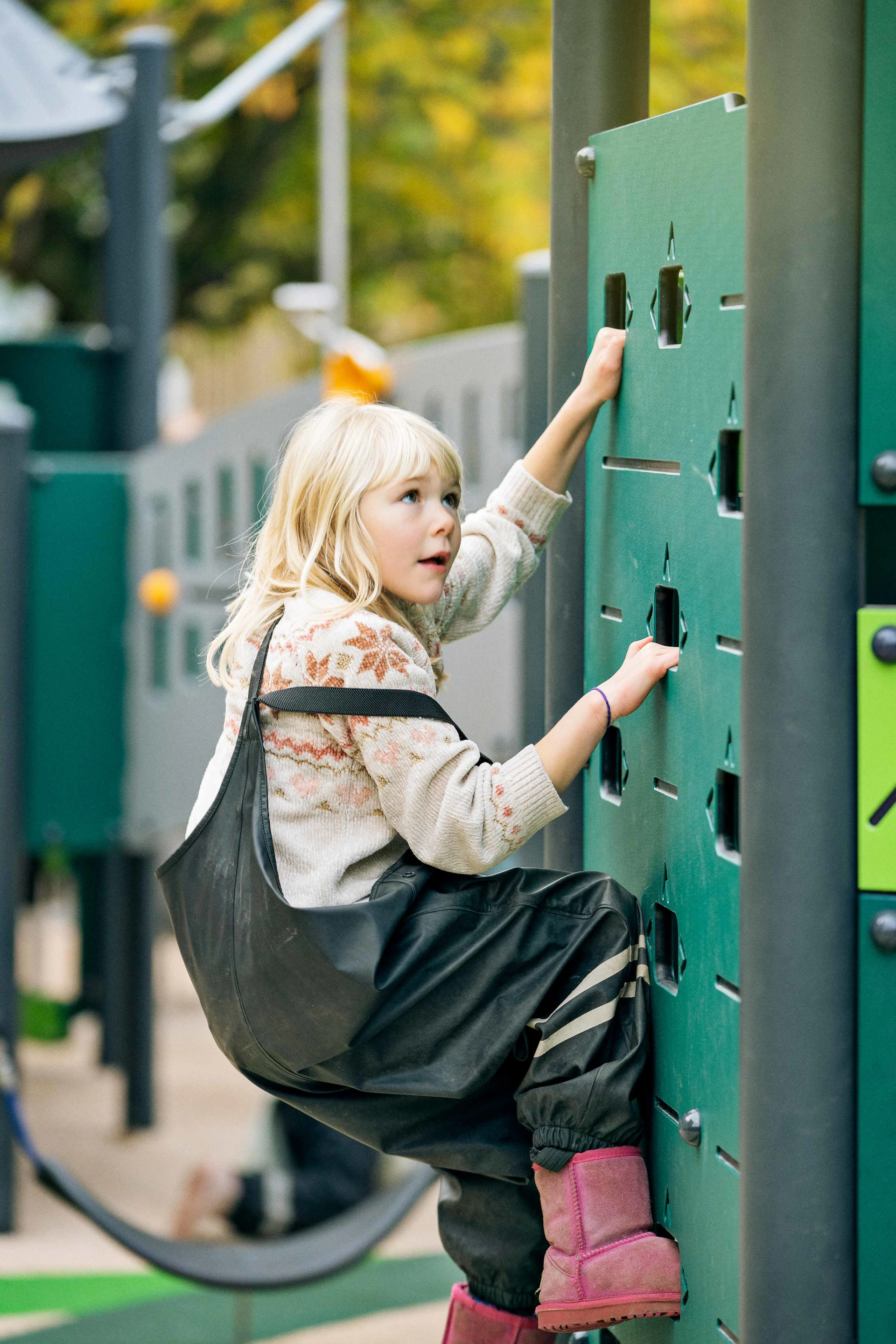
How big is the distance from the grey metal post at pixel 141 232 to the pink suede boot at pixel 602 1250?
4.83 metres

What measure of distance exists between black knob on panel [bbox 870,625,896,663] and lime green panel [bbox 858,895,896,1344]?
24 cm

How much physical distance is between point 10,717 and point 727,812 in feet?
11.7

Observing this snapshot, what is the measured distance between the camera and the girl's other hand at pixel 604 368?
7.70 ft

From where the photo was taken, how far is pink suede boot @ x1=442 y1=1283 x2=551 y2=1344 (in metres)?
2.33

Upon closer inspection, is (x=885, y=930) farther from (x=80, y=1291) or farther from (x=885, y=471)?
(x=80, y=1291)

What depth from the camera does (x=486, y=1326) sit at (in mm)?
2348

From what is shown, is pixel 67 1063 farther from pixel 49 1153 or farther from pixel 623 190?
pixel 623 190

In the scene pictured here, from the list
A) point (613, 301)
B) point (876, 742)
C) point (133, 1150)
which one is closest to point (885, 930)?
point (876, 742)

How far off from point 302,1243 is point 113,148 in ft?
13.5

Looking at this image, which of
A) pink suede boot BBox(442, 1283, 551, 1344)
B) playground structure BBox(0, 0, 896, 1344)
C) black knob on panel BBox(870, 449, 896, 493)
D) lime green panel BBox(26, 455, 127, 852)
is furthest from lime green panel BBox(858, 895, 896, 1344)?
lime green panel BBox(26, 455, 127, 852)

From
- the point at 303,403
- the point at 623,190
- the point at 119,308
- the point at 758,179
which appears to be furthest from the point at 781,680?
the point at 119,308

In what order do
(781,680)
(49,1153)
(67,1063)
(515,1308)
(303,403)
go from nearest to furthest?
(781,680) → (515,1308) → (303,403) → (49,1153) → (67,1063)

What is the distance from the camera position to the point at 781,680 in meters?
1.78

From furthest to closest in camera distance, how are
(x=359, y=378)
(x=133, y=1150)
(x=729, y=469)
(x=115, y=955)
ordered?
1. (x=115, y=955)
2. (x=133, y=1150)
3. (x=359, y=378)
4. (x=729, y=469)
